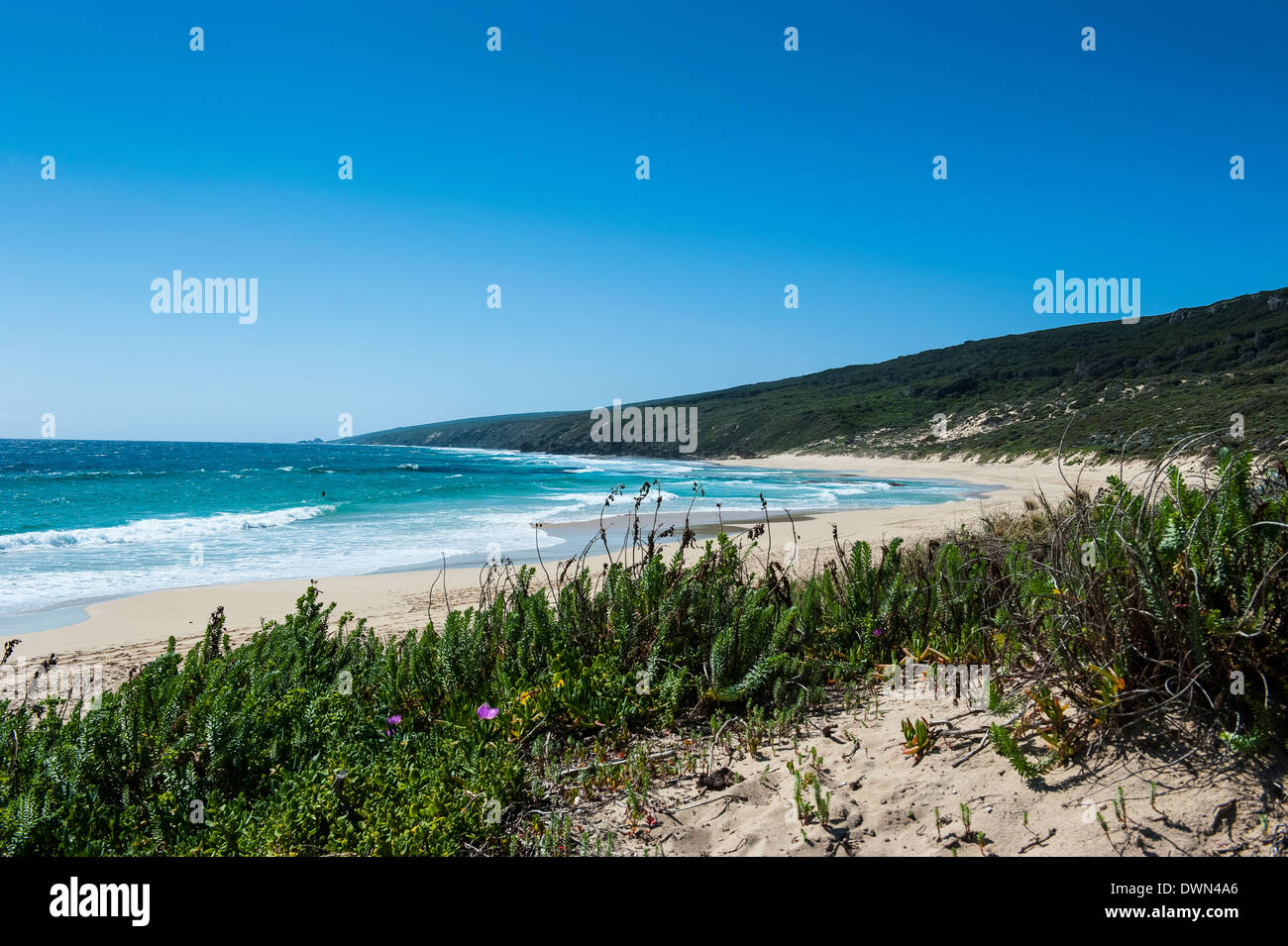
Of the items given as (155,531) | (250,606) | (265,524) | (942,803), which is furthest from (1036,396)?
(942,803)

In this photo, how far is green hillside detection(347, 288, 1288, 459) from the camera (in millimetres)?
41281

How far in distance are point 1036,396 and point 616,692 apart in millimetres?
70891

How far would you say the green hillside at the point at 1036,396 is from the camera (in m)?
41.3

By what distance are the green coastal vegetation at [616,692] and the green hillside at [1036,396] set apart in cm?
2714

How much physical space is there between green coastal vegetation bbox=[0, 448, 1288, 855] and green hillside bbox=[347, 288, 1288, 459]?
2714 cm

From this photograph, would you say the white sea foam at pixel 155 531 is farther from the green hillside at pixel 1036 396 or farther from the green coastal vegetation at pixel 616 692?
the green hillside at pixel 1036 396

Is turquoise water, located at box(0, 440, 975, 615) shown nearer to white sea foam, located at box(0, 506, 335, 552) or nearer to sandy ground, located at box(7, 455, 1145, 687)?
white sea foam, located at box(0, 506, 335, 552)

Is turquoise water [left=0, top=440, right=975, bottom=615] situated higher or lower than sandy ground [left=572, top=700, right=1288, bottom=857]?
lower

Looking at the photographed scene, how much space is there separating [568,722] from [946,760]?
1.64 m

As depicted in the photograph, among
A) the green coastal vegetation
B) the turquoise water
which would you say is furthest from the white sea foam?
the green coastal vegetation

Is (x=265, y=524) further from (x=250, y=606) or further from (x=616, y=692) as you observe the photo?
(x=616, y=692)

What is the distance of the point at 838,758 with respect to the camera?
2.76m
